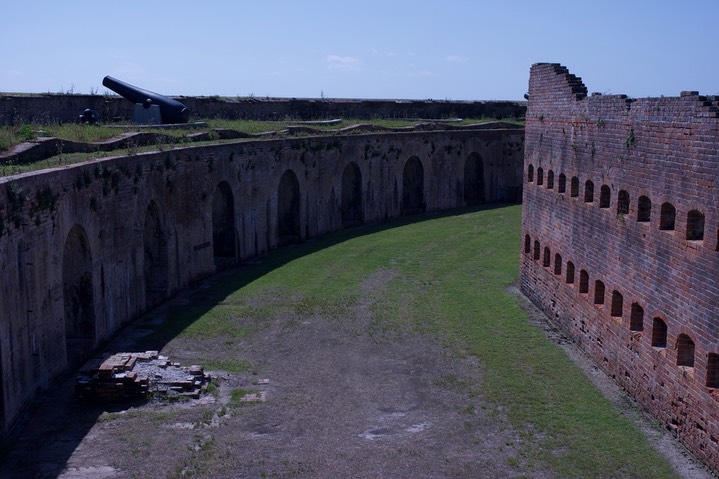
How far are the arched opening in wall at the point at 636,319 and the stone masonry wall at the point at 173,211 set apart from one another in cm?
814

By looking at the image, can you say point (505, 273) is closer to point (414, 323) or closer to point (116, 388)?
point (414, 323)

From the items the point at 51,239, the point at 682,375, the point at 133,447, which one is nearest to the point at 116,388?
the point at 133,447

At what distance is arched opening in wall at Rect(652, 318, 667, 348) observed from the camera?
11.6 m

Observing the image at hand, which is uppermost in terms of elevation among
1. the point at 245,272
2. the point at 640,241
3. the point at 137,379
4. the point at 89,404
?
the point at 640,241

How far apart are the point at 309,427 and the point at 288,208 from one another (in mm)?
14310

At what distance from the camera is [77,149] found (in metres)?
16.6

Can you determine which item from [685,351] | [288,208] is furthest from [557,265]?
[288,208]

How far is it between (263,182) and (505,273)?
6.77m

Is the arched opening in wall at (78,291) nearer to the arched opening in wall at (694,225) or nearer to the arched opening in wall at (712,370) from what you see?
the arched opening in wall at (694,225)

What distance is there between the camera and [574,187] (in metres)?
15.5

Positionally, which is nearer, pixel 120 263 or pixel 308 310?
pixel 120 263

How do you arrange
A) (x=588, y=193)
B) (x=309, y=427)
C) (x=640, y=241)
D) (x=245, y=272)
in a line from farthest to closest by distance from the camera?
A: (x=245, y=272) → (x=588, y=193) → (x=640, y=241) → (x=309, y=427)

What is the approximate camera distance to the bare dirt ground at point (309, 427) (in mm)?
10055

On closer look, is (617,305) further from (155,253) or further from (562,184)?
(155,253)
